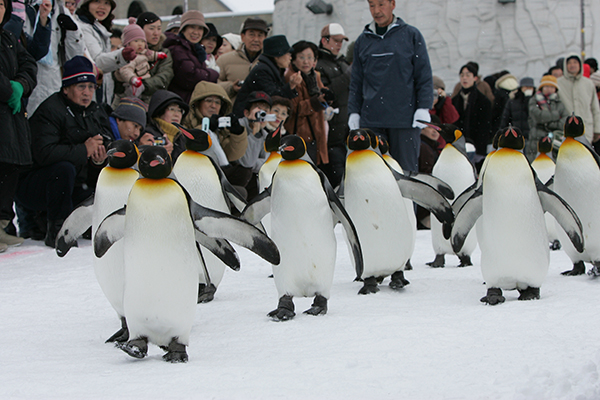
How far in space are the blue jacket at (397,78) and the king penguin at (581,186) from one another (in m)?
1.27

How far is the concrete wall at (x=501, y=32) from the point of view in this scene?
14039mm

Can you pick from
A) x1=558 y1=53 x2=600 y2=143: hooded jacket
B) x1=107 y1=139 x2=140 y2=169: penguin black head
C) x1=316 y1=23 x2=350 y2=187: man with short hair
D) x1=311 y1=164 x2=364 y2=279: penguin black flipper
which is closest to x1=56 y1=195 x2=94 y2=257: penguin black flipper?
x1=107 y1=139 x2=140 y2=169: penguin black head

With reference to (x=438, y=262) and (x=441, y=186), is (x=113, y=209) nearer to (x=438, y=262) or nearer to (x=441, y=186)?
(x=441, y=186)

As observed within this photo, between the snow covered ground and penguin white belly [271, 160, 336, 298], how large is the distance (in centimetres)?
17

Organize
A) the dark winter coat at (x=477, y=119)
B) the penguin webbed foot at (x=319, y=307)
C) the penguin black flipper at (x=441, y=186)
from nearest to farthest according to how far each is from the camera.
Result: the penguin webbed foot at (x=319, y=307) < the penguin black flipper at (x=441, y=186) < the dark winter coat at (x=477, y=119)

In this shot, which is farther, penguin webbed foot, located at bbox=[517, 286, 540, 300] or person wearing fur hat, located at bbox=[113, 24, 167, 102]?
person wearing fur hat, located at bbox=[113, 24, 167, 102]

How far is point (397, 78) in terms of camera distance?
15.5ft

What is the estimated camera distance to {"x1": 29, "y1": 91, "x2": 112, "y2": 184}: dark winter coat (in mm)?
4797

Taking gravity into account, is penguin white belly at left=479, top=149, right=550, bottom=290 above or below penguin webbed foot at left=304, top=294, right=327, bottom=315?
above

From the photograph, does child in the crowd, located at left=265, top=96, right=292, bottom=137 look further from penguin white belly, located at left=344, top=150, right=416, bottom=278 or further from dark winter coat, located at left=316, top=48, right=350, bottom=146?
penguin white belly, located at left=344, top=150, right=416, bottom=278

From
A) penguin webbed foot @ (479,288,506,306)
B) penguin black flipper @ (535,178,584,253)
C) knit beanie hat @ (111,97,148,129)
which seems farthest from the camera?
knit beanie hat @ (111,97,148,129)

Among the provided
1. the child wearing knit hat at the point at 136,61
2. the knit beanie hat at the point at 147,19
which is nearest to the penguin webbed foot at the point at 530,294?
the child wearing knit hat at the point at 136,61

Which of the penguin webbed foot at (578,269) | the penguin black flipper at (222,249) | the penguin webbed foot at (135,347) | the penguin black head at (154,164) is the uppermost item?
the penguin black head at (154,164)

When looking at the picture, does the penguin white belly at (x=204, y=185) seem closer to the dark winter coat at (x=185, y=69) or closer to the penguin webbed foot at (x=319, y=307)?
the penguin webbed foot at (x=319, y=307)
